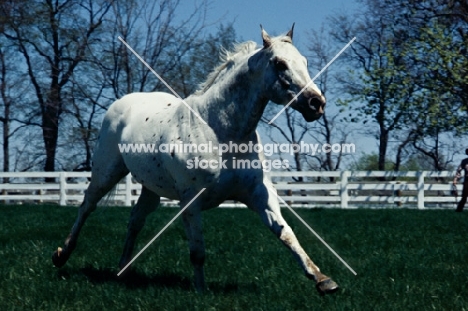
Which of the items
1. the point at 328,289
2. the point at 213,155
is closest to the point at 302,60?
the point at 213,155

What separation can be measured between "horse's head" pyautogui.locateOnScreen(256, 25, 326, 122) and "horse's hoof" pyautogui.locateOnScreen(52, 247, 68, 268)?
299 cm

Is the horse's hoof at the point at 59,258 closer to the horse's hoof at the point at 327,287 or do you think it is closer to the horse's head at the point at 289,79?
the horse's head at the point at 289,79

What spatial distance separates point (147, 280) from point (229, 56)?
218cm

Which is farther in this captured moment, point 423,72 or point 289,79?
point 423,72

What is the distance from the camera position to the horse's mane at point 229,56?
5.69m

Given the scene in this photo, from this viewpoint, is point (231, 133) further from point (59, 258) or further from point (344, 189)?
point (344, 189)

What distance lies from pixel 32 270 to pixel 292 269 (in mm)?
2549

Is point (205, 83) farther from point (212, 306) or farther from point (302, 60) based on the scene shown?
point (212, 306)

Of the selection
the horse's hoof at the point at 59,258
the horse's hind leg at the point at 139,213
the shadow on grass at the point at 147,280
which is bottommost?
the shadow on grass at the point at 147,280

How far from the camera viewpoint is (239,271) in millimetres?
6535

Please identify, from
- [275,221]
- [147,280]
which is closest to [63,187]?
[147,280]

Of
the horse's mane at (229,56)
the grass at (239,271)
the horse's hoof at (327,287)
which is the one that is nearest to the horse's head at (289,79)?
the horse's mane at (229,56)

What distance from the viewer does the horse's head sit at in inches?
186

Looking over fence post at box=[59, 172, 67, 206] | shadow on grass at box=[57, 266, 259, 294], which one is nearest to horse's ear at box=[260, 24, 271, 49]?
shadow on grass at box=[57, 266, 259, 294]
